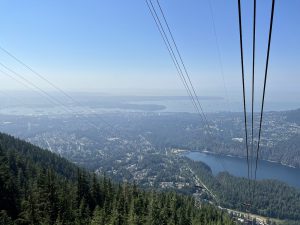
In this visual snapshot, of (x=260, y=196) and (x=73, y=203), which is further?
(x=260, y=196)

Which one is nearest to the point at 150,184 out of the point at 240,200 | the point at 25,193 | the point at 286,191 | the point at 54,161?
the point at 240,200

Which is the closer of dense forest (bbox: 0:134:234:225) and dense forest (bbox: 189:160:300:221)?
dense forest (bbox: 0:134:234:225)

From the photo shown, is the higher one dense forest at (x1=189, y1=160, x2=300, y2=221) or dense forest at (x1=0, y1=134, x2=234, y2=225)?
dense forest at (x1=0, y1=134, x2=234, y2=225)

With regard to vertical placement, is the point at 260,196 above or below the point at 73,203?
below

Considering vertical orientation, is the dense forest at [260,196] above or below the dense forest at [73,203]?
below

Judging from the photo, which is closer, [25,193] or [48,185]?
[48,185]

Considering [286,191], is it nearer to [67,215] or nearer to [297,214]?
[297,214]

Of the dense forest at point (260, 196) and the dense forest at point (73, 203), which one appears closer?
the dense forest at point (73, 203)

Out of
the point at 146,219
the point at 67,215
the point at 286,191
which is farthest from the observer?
the point at 286,191
